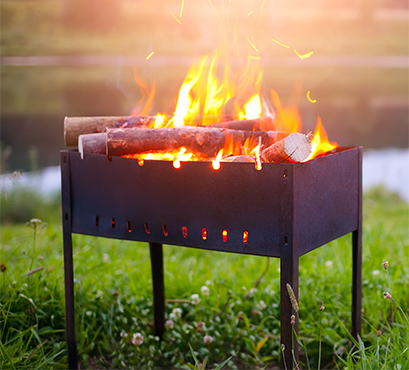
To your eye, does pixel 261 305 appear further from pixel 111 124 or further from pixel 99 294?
pixel 111 124

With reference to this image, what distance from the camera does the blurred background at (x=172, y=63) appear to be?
285 inches

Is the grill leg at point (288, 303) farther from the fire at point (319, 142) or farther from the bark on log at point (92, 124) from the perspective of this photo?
the bark on log at point (92, 124)

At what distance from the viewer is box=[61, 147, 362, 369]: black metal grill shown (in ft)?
5.52

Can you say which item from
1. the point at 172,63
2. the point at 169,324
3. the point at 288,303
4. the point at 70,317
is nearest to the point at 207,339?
the point at 169,324

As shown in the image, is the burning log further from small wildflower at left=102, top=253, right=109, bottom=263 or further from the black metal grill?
small wildflower at left=102, top=253, right=109, bottom=263

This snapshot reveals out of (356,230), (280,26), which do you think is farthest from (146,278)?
(280,26)

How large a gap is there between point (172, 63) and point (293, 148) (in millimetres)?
10361

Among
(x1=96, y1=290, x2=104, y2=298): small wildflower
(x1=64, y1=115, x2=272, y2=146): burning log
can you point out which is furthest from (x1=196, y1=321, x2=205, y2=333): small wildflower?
(x1=64, y1=115, x2=272, y2=146): burning log

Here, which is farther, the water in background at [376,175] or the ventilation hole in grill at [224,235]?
the water in background at [376,175]

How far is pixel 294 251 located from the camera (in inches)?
65.2

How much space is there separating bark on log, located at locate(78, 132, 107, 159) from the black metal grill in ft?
0.09

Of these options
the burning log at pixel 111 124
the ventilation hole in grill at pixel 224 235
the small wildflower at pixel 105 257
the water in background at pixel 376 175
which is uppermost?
the burning log at pixel 111 124

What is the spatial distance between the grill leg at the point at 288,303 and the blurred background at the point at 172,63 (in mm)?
3596

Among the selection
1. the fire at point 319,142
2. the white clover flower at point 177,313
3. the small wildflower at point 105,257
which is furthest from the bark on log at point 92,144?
the small wildflower at point 105,257
